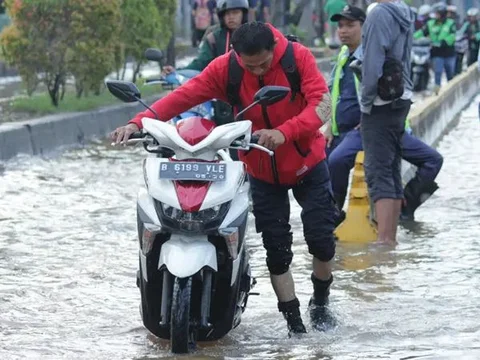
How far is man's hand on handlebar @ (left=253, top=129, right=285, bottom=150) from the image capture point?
618cm

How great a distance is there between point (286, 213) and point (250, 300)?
1080 mm

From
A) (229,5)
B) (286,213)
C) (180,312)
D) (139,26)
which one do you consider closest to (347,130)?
(229,5)

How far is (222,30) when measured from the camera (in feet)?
35.0

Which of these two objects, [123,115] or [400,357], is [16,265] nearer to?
[400,357]

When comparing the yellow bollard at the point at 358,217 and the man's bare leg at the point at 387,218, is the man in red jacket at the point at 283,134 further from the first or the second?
the yellow bollard at the point at 358,217

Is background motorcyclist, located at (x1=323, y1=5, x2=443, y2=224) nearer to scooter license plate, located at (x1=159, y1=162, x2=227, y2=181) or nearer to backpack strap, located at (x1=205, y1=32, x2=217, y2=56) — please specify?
backpack strap, located at (x1=205, y1=32, x2=217, y2=56)

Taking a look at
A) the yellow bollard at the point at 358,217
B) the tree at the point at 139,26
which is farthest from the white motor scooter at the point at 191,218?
the tree at the point at 139,26

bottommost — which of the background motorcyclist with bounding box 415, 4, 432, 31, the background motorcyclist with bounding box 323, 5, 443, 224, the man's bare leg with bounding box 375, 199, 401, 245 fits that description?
the background motorcyclist with bounding box 415, 4, 432, 31

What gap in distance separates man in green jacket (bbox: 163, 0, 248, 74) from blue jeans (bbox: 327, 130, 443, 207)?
Result: 121 centimetres

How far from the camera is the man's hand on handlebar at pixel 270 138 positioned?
618cm

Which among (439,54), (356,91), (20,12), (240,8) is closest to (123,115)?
(20,12)

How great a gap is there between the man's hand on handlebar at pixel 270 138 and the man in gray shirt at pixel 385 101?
2625 millimetres

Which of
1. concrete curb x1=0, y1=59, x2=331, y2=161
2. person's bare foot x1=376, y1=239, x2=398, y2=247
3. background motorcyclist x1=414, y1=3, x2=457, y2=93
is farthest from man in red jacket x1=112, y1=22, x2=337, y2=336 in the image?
background motorcyclist x1=414, y1=3, x2=457, y2=93

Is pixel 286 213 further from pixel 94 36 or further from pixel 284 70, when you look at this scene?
pixel 94 36
